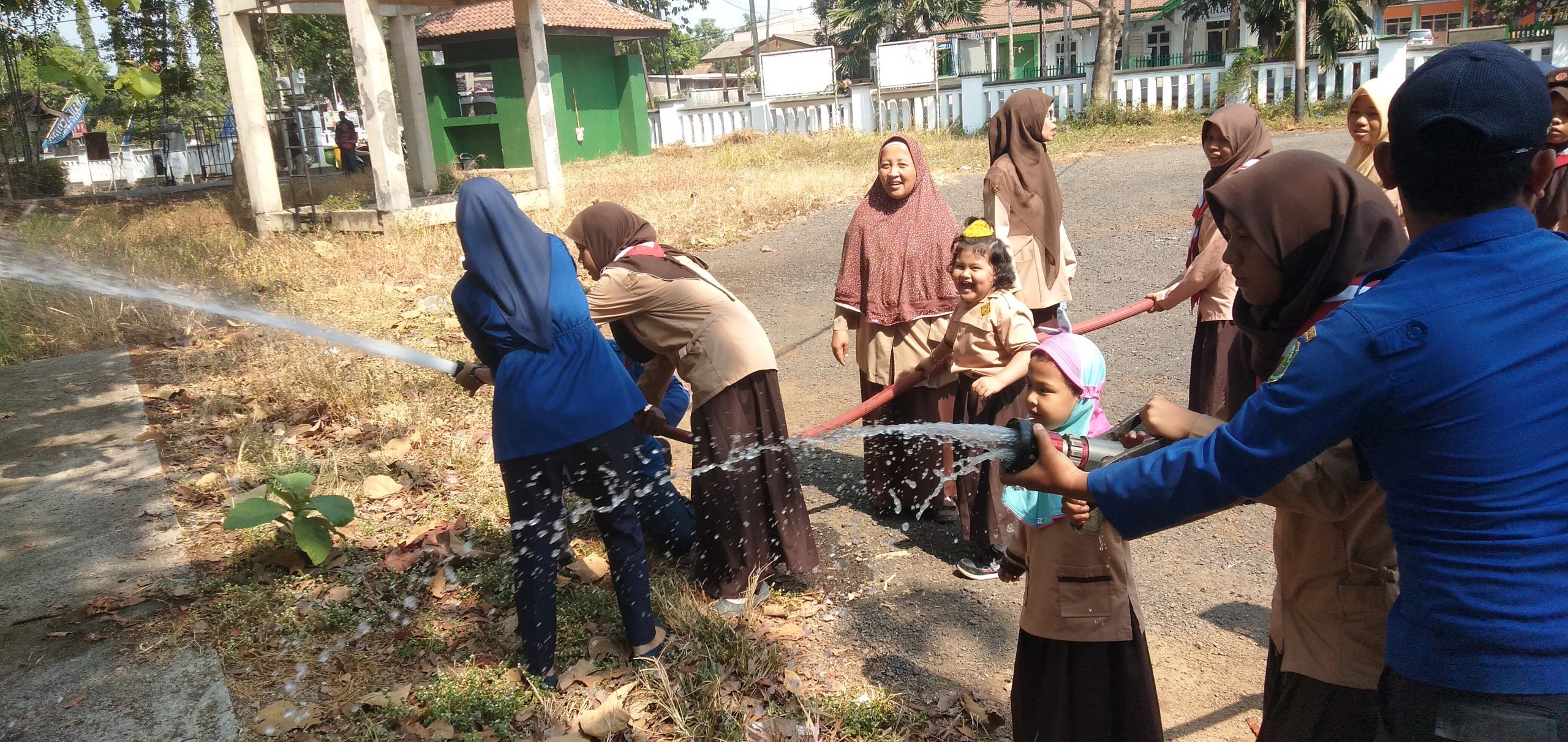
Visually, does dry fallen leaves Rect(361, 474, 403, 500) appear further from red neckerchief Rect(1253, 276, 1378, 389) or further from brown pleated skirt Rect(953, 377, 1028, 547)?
red neckerchief Rect(1253, 276, 1378, 389)

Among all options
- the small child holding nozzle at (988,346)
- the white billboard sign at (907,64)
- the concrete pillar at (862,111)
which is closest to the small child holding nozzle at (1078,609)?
the small child holding nozzle at (988,346)

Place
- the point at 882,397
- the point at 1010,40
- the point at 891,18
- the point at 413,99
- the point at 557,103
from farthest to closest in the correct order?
1. the point at 1010,40
2. the point at 891,18
3. the point at 557,103
4. the point at 413,99
5. the point at 882,397

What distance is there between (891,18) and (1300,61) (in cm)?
2568

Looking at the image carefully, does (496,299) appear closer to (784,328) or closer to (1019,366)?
(1019,366)

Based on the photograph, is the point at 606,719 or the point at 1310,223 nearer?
the point at 1310,223

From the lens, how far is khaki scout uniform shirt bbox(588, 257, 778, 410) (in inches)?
139

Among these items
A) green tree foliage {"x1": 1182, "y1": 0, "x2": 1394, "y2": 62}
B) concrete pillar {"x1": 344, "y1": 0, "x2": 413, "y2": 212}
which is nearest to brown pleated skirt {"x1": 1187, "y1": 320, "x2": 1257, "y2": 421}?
concrete pillar {"x1": 344, "y1": 0, "x2": 413, "y2": 212}

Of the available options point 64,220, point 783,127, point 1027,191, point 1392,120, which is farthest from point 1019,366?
point 783,127

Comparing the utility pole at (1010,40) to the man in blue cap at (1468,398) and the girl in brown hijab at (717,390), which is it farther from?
the man in blue cap at (1468,398)

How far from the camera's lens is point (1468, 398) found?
4.45 ft

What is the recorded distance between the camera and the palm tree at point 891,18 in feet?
125

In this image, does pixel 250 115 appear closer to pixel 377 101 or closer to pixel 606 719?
pixel 377 101

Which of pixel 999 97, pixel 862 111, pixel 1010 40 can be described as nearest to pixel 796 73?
pixel 862 111

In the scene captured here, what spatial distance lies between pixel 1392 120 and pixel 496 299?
238 cm
